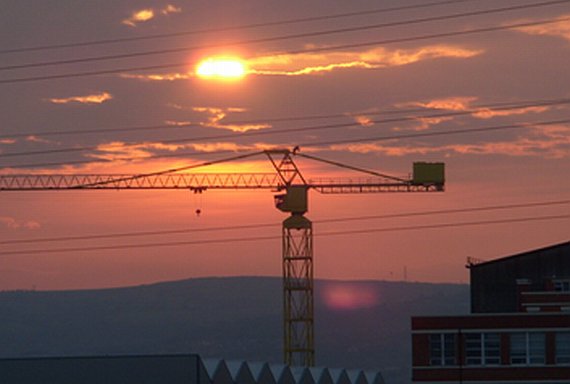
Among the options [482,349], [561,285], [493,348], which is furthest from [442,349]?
[561,285]

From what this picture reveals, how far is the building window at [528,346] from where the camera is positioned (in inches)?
4488

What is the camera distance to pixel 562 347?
373 ft

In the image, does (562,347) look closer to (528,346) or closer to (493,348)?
(528,346)

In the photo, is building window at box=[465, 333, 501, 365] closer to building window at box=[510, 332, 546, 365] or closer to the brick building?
the brick building

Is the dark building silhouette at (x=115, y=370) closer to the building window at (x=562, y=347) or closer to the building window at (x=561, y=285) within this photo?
the building window at (x=562, y=347)

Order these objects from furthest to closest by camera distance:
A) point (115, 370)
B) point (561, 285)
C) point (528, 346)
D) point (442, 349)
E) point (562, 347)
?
point (561, 285), point (442, 349), point (528, 346), point (562, 347), point (115, 370)

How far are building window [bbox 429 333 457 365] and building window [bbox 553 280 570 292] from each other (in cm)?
3712

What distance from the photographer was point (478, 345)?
115m

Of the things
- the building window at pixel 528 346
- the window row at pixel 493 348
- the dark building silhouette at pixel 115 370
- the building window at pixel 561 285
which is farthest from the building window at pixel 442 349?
the building window at pixel 561 285

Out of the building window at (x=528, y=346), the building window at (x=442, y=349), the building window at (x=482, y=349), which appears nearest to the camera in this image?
the building window at (x=528, y=346)

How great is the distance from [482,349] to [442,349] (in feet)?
9.88

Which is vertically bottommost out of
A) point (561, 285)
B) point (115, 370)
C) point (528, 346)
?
point (115, 370)

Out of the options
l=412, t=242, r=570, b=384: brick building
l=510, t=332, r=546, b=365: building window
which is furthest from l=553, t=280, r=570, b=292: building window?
l=510, t=332, r=546, b=365: building window

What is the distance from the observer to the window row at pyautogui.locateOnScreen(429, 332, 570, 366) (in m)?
114
